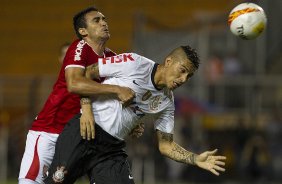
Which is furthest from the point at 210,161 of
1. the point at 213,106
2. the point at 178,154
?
the point at 213,106

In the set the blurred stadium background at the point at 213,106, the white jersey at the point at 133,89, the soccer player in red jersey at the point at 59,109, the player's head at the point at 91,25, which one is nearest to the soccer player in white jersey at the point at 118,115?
the white jersey at the point at 133,89

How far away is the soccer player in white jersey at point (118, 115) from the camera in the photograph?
7453mm

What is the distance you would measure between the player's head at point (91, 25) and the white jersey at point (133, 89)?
1.73 ft

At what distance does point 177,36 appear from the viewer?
772 inches

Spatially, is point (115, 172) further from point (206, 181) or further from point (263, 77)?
point (263, 77)

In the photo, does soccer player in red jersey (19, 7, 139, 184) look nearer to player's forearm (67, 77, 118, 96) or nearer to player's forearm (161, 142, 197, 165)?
player's forearm (67, 77, 118, 96)

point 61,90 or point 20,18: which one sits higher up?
point 20,18

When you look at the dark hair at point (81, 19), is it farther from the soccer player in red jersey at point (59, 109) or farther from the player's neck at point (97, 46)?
the player's neck at point (97, 46)

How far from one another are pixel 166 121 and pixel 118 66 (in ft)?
2.88

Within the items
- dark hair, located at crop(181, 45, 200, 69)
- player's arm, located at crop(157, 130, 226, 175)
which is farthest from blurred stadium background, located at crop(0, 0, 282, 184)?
dark hair, located at crop(181, 45, 200, 69)

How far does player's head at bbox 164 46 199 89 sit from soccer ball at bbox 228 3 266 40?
1280 mm

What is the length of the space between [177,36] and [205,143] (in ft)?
9.43

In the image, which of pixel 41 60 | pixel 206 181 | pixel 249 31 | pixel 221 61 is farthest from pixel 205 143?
pixel 249 31

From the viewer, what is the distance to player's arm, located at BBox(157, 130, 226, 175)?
7.70m
